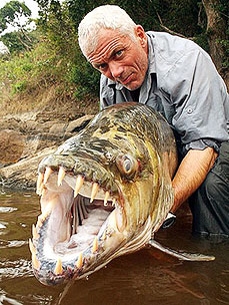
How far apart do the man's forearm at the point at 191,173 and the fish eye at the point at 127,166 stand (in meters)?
0.63

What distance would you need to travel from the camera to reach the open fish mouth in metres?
1.72

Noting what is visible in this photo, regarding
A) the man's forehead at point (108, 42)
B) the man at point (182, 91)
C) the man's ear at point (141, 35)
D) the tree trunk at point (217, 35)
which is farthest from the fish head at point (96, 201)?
the tree trunk at point (217, 35)

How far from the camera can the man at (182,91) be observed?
2.92 m

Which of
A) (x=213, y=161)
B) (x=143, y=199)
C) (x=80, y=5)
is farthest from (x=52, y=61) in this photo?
(x=143, y=199)

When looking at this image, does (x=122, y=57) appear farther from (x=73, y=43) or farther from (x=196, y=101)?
(x=73, y=43)

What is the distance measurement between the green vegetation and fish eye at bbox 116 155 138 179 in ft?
22.6

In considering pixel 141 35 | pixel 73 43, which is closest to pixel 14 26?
pixel 73 43

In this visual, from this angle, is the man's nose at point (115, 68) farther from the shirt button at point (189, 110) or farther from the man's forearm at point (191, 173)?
the man's forearm at point (191, 173)

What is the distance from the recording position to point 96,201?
2178 millimetres

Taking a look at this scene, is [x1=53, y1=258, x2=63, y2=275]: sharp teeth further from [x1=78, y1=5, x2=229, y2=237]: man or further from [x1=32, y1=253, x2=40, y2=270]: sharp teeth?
[x1=78, y1=5, x2=229, y2=237]: man

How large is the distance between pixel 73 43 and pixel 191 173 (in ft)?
30.4

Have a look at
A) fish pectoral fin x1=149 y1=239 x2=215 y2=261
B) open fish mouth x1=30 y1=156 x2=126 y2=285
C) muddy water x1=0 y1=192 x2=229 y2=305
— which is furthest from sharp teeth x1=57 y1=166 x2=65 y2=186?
fish pectoral fin x1=149 y1=239 x2=215 y2=261

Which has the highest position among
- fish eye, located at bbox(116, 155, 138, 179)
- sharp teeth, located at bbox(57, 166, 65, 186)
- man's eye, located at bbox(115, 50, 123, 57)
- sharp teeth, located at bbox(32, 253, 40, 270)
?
man's eye, located at bbox(115, 50, 123, 57)

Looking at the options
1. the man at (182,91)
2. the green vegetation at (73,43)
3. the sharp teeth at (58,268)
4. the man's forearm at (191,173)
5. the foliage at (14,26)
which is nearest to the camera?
the sharp teeth at (58,268)
